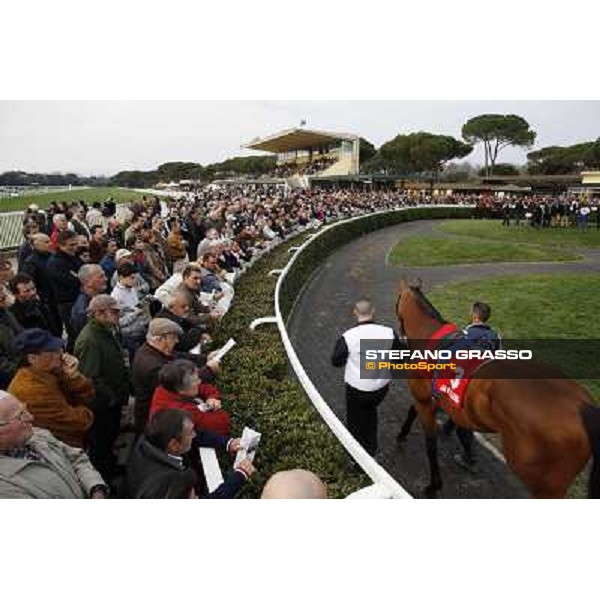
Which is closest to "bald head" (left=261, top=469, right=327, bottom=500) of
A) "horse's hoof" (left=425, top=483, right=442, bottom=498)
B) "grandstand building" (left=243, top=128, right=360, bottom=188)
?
"horse's hoof" (left=425, top=483, right=442, bottom=498)

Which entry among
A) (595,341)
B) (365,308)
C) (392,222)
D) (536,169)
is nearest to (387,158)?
(536,169)

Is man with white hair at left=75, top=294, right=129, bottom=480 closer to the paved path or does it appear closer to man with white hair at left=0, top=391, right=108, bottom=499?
man with white hair at left=0, top=391, right=108, bottom=499

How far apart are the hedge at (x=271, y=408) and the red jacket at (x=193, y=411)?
262 mm

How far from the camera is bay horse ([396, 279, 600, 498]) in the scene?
10.5 feet

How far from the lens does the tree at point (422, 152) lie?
150 feet

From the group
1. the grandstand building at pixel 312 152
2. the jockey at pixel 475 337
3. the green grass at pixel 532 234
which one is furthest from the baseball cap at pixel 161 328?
the grandstand building at pixel 312 152

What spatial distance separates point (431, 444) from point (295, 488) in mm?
2641

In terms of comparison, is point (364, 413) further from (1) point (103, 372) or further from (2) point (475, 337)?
(1) point (103, 372)

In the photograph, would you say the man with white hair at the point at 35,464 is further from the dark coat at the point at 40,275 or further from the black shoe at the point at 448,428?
the black shoe at the point at 448,428

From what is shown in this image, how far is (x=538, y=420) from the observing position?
335cm

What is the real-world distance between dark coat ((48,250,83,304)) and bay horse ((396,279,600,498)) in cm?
406

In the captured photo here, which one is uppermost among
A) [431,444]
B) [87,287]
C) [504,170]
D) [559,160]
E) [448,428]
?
→ [559,160]

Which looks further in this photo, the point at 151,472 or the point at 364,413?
the point at 364,413

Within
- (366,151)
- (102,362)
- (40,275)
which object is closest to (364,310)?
(102,362)
